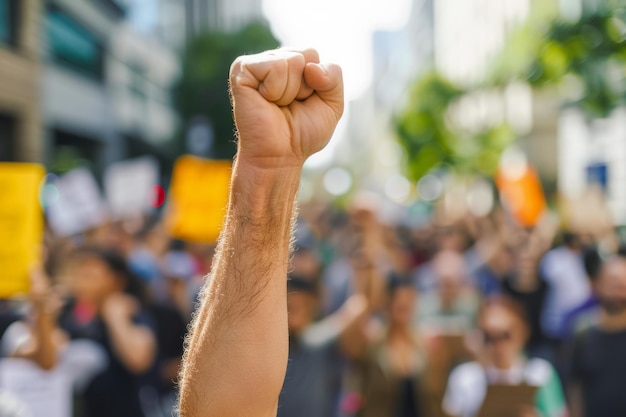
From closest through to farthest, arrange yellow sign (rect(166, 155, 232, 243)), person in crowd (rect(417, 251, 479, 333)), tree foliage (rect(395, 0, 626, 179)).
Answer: person in crowd (rect(417, 251, 479, 333)), yellow sign (rect(166, 155, 232, 243)), tree foliage (rect(395, 0, 626, 179))

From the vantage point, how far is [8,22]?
48.2 ft

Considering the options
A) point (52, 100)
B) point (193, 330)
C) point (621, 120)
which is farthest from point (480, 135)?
point (193, 330)

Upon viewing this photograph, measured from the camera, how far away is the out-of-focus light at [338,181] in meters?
63.8

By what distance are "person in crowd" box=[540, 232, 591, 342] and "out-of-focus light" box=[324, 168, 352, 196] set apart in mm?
55880

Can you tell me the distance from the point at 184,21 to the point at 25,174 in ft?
130

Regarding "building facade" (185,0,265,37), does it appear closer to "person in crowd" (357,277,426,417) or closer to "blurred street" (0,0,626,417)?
"blurred street" (0,0,626,417)

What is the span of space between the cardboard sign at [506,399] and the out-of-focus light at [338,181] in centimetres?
5938

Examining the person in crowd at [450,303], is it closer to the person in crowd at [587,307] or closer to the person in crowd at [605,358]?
the person in crowd at [587,307]

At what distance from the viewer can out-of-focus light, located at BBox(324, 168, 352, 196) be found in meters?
63.8

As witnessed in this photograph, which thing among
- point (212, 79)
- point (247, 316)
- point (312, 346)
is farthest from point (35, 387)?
point (212, 79)

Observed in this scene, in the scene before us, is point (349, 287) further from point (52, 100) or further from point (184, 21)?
point (184, 21)

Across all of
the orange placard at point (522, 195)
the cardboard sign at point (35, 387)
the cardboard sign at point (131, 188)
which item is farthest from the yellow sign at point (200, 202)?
the orange placard at point (522, 195)

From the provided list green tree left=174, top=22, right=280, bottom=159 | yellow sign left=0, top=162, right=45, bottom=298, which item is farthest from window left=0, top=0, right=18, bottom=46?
green tree left=174, top=22, right=280, bottom=159

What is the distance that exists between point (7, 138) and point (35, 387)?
40.8 feet
